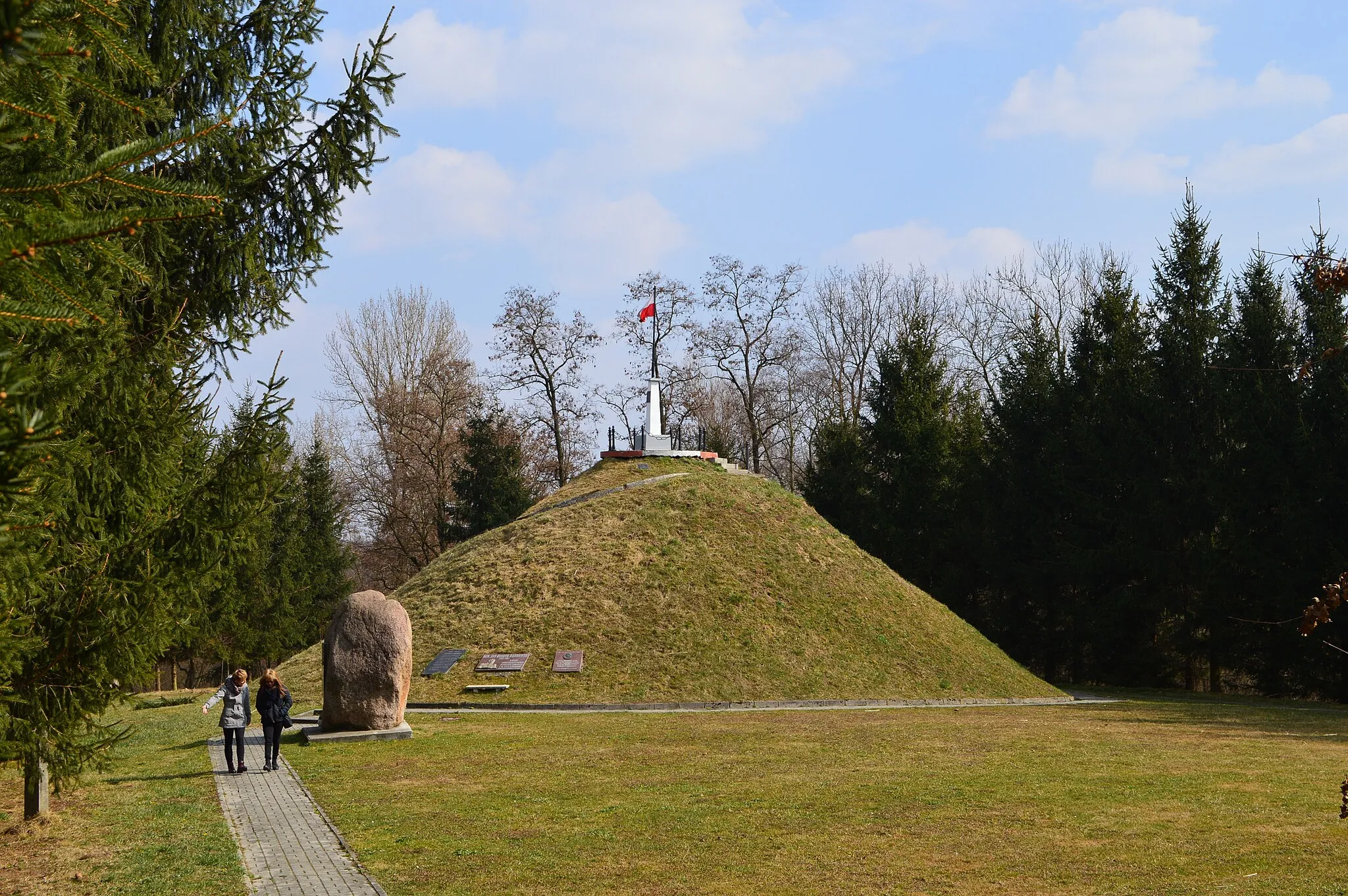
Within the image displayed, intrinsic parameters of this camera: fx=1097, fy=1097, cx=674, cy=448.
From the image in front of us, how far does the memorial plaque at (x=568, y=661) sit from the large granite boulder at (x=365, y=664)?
5.97 metres

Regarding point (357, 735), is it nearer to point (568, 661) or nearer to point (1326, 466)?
point (568, 661)

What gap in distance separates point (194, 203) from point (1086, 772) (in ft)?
41.5

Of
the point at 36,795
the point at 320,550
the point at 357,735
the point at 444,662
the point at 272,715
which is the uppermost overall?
the point at 320,550

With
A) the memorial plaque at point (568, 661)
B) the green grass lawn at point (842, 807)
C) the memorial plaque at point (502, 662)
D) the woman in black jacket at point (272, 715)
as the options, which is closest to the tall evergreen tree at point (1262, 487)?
the green grass lawn at point (842, 807)

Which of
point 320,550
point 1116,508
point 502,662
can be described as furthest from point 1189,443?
point 320,550

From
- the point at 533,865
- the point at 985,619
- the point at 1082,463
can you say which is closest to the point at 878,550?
the point at 985,619

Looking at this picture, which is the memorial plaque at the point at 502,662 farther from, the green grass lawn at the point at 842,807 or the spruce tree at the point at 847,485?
the spruce tree at the point at 847,485

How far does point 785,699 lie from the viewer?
72.2 ft

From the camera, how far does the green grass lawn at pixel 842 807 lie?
8.38m

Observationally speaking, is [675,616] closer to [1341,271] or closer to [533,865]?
[533,865]

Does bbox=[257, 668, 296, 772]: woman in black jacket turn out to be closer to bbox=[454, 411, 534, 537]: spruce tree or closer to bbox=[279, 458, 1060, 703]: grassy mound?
bbox=[279, 458, 1060, 703]: grassy mound

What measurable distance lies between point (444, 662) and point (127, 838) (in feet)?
43.5

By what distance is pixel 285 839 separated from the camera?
9922 millimetres

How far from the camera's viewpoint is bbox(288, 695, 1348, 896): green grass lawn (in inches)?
330
